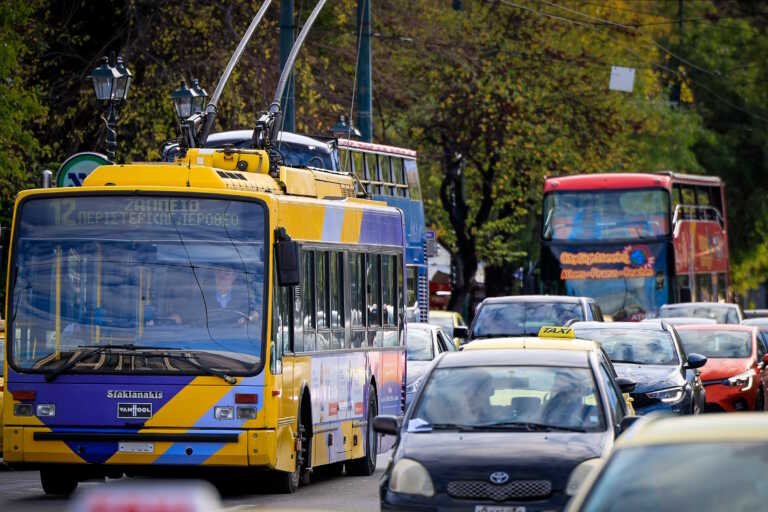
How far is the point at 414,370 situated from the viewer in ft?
75.8

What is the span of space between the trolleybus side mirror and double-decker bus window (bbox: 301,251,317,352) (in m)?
1.48

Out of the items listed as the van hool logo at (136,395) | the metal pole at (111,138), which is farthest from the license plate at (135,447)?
the metal pole at (111,138)

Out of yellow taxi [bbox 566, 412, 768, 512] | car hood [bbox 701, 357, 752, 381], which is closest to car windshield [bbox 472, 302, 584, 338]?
car hood [bbox 701, 357, 752, 381]

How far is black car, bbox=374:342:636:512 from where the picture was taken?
10.5 metres

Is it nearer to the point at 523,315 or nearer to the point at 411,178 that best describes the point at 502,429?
the point at 523,315

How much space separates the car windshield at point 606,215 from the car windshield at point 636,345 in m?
17.8

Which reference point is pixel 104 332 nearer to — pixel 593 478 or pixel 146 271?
pixel 146 271

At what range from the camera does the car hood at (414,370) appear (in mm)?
22703

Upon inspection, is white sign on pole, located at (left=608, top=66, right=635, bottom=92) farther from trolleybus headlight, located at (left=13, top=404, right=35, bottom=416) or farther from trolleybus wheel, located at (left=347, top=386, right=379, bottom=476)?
trolleybus headlight, located at (left=13, top=404, right=35, bottom=416)

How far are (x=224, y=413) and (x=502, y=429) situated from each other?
13.5ft

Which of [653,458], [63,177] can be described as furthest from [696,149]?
[653,458]

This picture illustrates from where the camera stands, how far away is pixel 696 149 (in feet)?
228

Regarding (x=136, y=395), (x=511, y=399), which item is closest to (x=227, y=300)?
(x=136, y=395)

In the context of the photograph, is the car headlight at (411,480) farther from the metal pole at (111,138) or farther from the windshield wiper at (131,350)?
the metal pole at (111,138)
